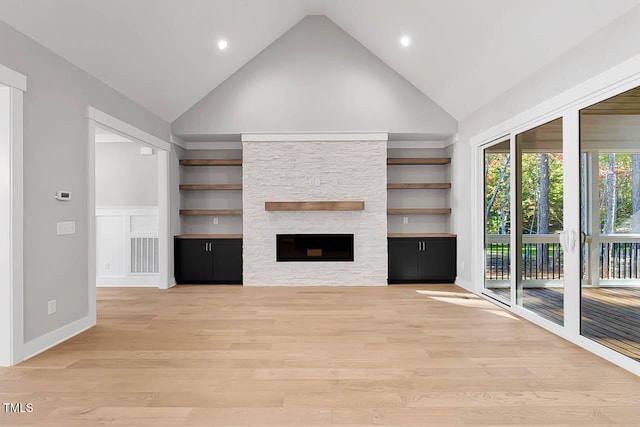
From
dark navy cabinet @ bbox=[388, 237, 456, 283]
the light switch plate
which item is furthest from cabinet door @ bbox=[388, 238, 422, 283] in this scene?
the light switch plate

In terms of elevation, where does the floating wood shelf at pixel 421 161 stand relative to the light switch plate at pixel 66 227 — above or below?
above

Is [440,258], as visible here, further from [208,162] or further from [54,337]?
[54,337]

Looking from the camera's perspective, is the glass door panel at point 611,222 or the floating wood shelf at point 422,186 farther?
the floating wood shelf at point 422,186

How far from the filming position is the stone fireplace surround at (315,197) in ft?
21.5

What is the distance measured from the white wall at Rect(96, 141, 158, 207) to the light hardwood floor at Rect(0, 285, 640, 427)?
2569 mm

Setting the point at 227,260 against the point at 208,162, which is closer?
the point at 227,260

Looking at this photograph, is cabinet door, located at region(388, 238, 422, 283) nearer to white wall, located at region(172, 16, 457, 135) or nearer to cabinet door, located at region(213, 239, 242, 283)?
white wall, located at region(172, 16, 457, 135)

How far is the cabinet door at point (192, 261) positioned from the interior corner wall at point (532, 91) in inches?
162

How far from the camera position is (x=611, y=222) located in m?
3.19

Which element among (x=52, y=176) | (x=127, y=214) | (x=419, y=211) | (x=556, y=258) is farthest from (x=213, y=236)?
(x=556, y=258)

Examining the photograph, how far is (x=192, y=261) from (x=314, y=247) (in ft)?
6.70

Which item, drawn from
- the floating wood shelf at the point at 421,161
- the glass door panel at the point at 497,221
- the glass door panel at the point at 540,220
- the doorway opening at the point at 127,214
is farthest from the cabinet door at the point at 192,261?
the glass door panel at the point at 540,220

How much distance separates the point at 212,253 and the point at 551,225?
490 centimetres

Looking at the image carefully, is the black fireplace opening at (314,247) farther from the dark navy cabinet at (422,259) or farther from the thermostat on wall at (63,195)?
the thermostat on wall at (63,195)
